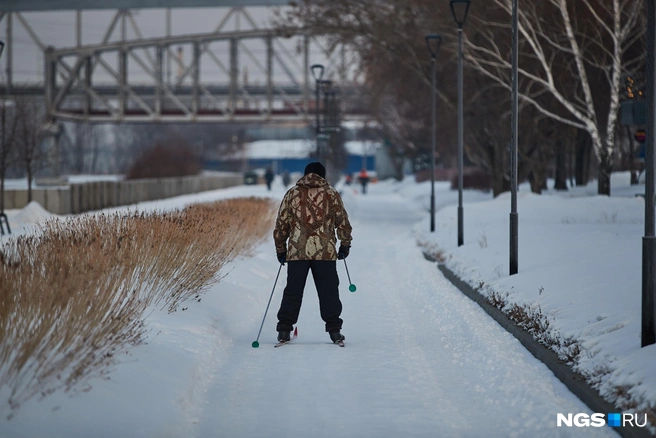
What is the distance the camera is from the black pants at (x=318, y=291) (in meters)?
10.5

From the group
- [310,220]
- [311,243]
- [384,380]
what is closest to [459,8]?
[310,220]

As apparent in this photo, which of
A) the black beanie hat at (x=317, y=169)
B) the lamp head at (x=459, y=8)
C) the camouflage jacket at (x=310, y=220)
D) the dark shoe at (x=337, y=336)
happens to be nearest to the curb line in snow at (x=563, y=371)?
the dark shoe at (x=337, y=336)

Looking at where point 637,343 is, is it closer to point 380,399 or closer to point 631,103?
point 380,399

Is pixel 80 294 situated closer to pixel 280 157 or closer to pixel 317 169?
pixel 317 169

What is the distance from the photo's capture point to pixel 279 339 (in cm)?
1065

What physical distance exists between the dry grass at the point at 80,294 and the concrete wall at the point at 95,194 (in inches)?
1078

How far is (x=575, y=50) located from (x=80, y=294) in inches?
956

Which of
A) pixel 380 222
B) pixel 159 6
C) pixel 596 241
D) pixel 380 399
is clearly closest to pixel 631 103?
pixel 596 241

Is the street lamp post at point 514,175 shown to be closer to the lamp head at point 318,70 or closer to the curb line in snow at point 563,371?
the curb line in snow at point 563,371

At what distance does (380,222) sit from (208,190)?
31.8 meters

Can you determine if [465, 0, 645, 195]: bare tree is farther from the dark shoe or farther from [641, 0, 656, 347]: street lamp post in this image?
[641, 0, 656, 347]: street lamp post

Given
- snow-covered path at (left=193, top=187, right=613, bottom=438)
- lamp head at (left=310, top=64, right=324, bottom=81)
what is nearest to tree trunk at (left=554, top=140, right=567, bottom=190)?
lamp head at (left=310, top=64, right=324, bottom=81)

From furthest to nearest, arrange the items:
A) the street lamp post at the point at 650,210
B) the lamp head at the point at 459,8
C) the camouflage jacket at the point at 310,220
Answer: the lamp head at the point at 459,8 → the camouflage jacket at the point at 310,220 → the street lamp post at the point at 650,210

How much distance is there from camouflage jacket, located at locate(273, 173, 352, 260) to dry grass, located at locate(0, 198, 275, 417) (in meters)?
1.50
